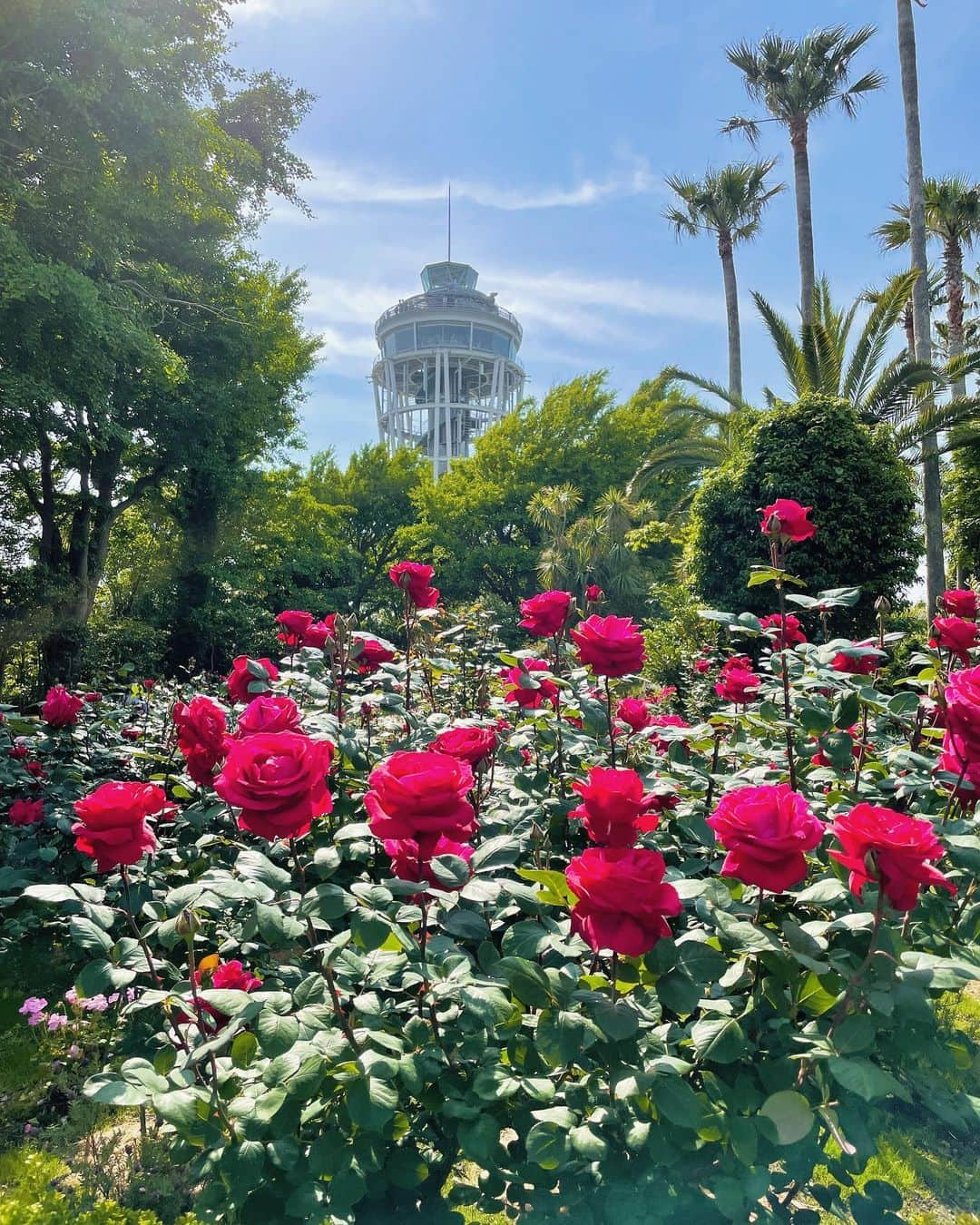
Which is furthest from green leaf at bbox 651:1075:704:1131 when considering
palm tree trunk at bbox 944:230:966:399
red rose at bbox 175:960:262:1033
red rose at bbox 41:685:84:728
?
palm tree trunk at bbox 944:230:966:399

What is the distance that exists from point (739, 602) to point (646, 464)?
811cm

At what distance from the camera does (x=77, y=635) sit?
13578 mm

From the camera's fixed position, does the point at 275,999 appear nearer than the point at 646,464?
Yes

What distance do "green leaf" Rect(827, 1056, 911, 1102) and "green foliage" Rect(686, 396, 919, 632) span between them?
8070mm

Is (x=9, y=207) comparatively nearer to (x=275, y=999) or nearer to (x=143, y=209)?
(x=143, y=209)

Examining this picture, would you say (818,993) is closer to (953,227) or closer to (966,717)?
(966,717)

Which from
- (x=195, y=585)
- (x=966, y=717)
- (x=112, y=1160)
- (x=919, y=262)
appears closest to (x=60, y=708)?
(x=112, y=1160)

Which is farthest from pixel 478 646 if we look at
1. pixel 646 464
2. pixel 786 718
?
pixel 646 464

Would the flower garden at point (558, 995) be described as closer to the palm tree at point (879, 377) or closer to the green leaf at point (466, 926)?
the green leaf at point (466, 926)

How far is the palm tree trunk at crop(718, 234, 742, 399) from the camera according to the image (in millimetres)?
20516

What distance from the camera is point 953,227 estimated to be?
61.3 feet

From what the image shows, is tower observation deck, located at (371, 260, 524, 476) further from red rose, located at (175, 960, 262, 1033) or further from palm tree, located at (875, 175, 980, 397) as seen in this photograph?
red rose, located at (175, 960, 262, 1033)

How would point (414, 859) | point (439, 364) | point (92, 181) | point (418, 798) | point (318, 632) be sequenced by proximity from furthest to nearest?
point (439, 364)
point (92, 181)
point (318, 632)
point (414, 859)
point (418, 798)

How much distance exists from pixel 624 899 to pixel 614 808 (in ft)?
0.58
